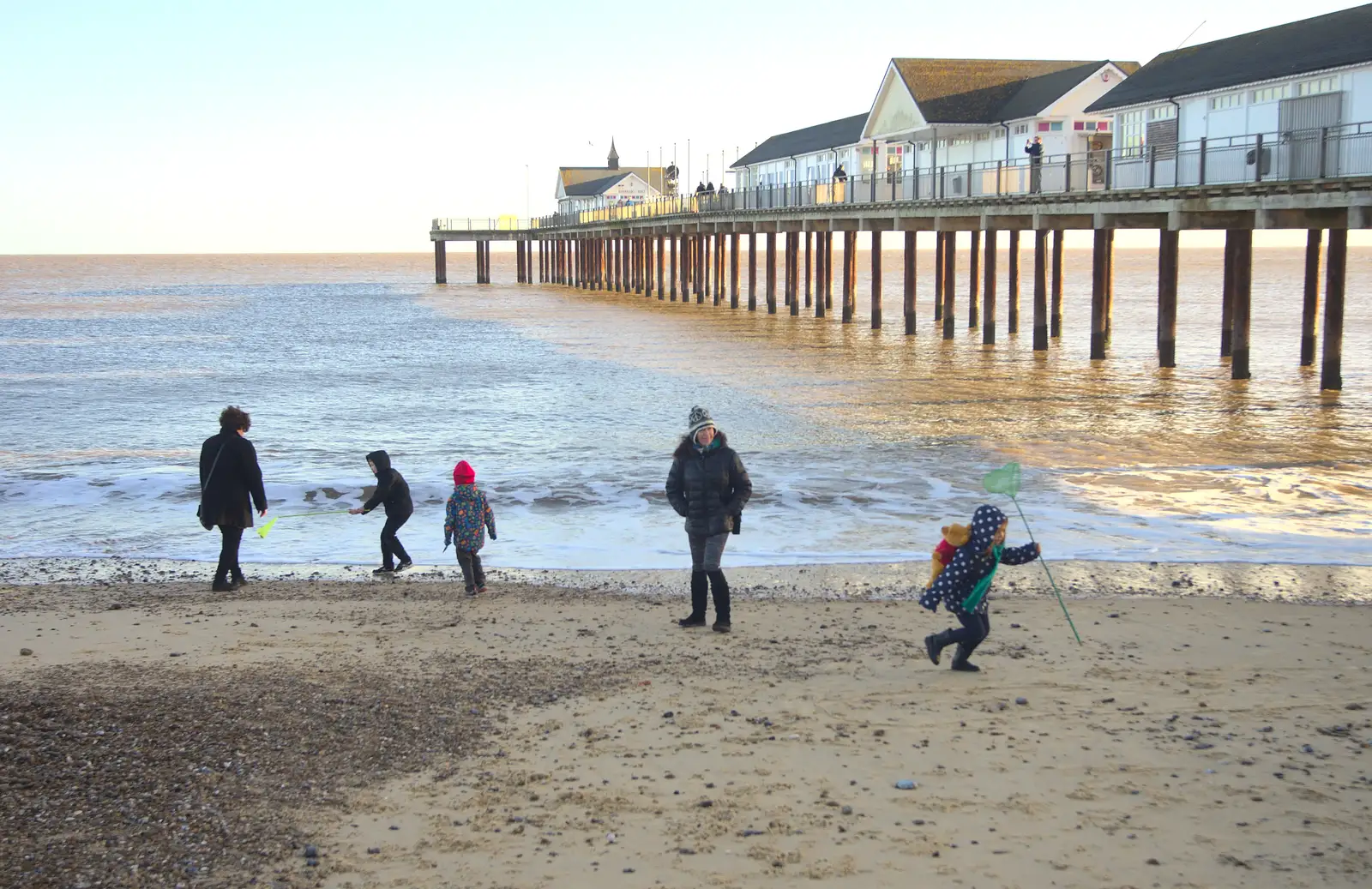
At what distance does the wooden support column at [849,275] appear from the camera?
137ft

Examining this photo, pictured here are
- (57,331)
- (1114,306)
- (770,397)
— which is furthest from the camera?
(1114,306)

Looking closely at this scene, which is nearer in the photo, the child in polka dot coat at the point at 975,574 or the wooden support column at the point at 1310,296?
the child in polka dot coat at the point at 975,574

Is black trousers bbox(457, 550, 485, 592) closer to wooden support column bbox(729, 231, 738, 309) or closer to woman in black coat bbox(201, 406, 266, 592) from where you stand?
woman in black coat bbox(201, 406, 266, 592)

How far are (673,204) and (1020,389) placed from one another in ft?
104

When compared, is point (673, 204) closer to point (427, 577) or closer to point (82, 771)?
point (427, 577)

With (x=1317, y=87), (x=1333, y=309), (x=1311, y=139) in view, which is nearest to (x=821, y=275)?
(x=1333, y=309)

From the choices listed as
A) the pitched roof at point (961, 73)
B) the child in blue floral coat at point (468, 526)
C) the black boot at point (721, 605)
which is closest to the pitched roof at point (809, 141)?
the pitched roof at point (961, 73)

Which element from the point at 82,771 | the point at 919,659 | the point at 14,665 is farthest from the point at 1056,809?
the point at 14,665

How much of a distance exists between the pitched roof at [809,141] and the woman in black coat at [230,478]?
3600cm

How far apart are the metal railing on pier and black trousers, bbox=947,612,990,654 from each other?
13019 millimetres

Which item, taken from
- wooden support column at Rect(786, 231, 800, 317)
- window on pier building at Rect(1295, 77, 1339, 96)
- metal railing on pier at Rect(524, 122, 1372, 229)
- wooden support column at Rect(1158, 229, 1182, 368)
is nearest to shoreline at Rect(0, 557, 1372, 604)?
metal railing on pier at Rect(524, 122, 1372, 229)

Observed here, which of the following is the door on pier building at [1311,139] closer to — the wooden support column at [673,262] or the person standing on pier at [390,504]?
the person standing on pier at [390,504]

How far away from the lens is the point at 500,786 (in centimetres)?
549

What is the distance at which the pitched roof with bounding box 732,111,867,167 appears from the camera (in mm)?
45625
